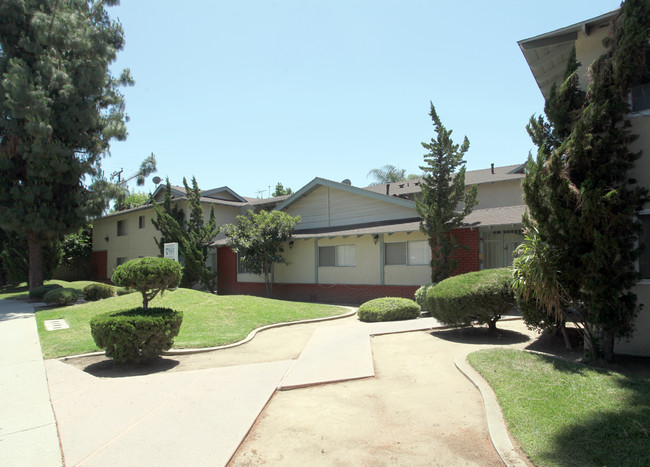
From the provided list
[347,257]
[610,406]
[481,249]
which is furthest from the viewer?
[347,257]

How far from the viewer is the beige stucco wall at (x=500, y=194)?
2334cm

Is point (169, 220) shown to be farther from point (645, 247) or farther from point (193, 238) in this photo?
point (645, 247)

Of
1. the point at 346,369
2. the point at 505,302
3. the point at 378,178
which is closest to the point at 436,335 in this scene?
the point at 505,302

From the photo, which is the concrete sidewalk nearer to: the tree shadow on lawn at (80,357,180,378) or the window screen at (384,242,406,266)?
the tree shadow on lawn at (80,357,180,378)

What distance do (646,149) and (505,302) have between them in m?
3.65

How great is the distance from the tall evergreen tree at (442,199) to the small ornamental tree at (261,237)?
287 inches

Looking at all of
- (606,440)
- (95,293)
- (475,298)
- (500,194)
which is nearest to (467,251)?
(475,298)

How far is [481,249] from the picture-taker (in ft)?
51.7

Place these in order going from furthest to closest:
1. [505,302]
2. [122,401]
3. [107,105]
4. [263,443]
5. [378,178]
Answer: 1. [378,178]
2. [107,105]
3. [505,302]
4. [122,401]
5. [263,443]

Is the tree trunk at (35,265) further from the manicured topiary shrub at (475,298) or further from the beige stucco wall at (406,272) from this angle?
the manicured topiary shrub at (475,298)

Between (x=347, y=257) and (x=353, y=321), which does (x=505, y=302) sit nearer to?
(x=353, y=321)

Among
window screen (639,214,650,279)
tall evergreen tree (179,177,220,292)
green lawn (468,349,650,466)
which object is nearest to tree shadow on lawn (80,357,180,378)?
green lawn (468,349,650,466)

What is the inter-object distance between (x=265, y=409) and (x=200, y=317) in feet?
26.9

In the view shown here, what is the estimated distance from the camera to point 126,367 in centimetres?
788
